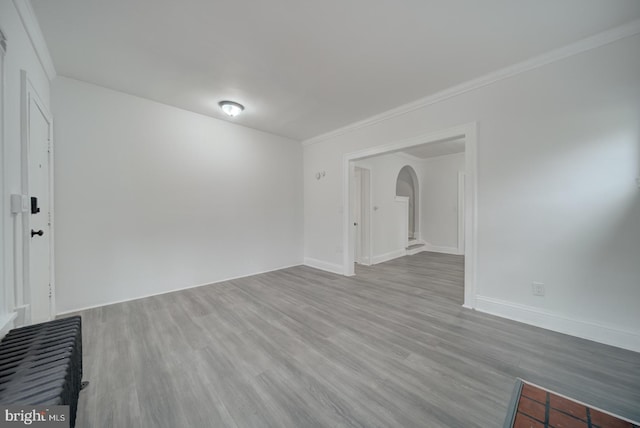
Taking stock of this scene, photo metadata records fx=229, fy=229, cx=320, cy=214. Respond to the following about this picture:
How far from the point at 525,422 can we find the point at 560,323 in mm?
1477

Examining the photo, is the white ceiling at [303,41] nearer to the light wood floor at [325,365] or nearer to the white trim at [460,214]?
the light wood floor at [325,365]

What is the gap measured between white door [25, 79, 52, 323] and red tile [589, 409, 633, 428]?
3839mm

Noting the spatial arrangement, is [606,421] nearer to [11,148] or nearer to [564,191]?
[564,191]

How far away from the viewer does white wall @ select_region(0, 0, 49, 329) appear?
1344mm

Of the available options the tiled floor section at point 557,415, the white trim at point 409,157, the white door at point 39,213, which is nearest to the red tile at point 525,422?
the tiled floor section at point 557,415

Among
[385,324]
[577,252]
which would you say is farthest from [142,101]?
[577,252]

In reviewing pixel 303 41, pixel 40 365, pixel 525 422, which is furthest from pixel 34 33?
pixel 525 422

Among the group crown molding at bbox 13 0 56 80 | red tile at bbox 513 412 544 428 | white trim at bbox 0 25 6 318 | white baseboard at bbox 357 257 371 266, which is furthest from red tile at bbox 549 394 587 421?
crown molding at bbox 13 0 56 80

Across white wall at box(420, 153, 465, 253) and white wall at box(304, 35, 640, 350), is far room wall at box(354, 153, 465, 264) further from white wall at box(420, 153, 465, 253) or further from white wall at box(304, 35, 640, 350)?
white wall at box(304, 35, 640, 350)

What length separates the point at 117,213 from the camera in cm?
291

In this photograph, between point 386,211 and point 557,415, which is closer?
point 557,415

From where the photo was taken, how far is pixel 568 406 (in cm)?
137

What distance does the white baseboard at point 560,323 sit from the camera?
1.92 metres

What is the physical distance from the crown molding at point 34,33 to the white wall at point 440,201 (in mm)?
7292
